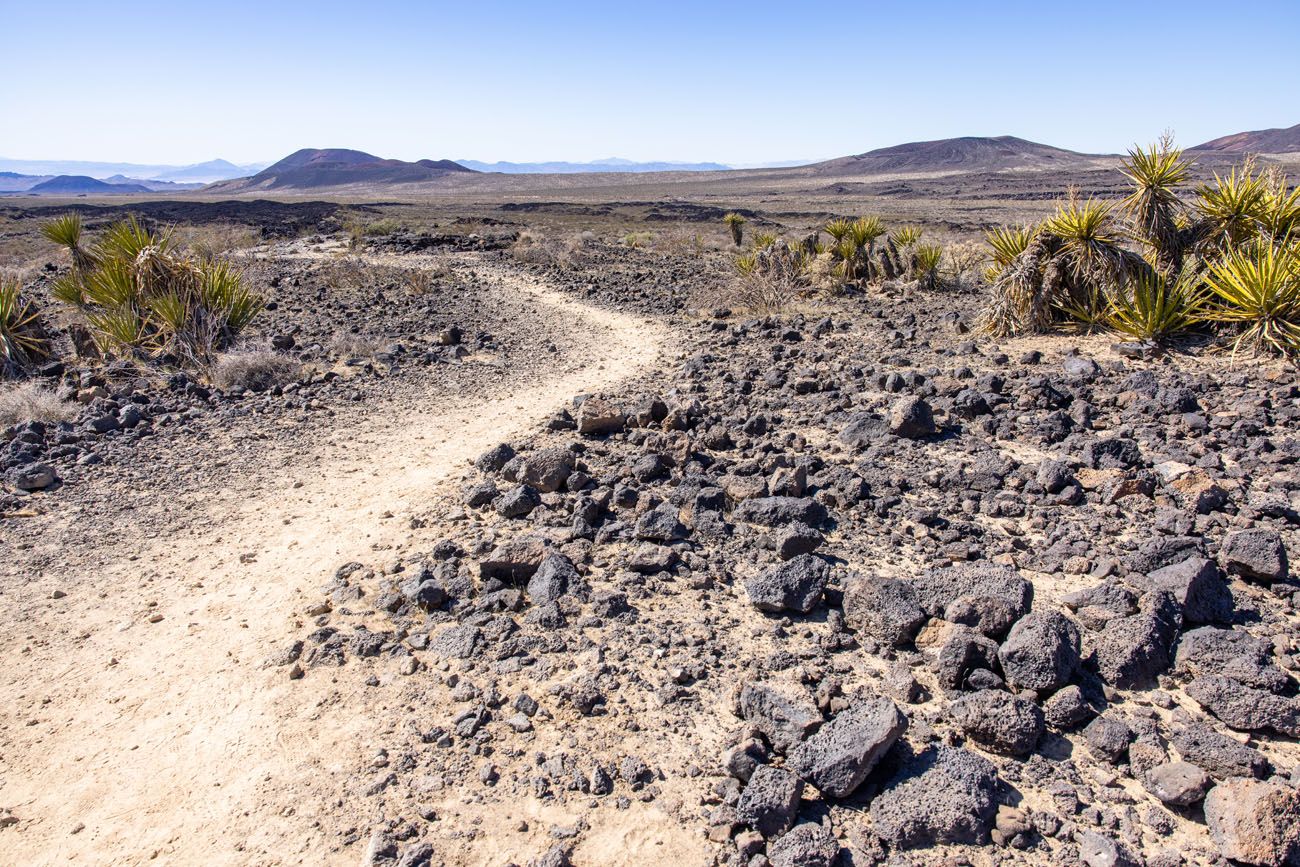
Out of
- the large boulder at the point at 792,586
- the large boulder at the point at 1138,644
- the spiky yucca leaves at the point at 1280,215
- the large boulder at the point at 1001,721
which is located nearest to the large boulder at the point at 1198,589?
the large boulder at the point at 1138,644

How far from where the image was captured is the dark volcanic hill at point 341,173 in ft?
441

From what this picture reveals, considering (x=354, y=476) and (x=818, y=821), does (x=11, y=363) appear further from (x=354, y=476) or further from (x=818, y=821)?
(x=818, y=821)

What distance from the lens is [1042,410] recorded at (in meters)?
6.27

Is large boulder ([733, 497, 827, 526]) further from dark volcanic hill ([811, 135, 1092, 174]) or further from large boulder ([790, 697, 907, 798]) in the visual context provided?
dark volcanic hill ([811, 135, 1092, 174])

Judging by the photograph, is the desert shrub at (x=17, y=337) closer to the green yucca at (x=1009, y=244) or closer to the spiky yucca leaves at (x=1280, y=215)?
the green yucca at (x=1009, y=244)

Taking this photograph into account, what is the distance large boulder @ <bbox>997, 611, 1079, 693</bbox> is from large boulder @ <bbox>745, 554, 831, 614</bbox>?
2.89ft

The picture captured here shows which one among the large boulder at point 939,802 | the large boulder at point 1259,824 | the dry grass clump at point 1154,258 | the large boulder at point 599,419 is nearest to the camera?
the large boulder at point 1259,824

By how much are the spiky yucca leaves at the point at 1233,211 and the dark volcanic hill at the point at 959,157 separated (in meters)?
118

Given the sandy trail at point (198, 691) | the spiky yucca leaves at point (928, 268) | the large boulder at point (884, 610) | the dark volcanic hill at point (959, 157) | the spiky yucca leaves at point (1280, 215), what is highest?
the dark volcanic hill at point (959, 157)

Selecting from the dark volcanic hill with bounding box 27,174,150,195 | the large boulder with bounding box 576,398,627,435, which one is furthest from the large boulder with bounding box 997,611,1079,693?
the dark volcanic hill with bounding box 27,174,150,195

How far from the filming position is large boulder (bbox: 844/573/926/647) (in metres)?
3.52

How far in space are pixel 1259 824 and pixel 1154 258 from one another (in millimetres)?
7645

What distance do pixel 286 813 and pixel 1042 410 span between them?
5.83 meters

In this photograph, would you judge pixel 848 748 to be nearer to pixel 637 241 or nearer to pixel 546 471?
pixel 546 471
